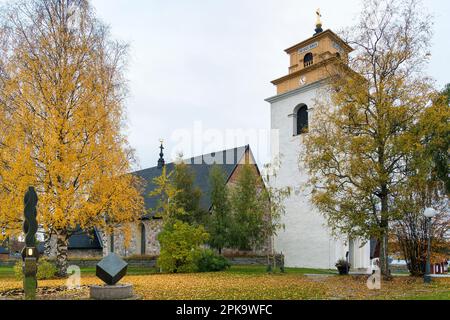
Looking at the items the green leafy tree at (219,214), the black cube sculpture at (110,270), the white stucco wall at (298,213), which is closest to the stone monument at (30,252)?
the black cube sculpture at (110,270)

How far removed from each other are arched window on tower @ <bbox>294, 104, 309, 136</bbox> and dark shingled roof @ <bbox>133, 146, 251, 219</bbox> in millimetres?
7043

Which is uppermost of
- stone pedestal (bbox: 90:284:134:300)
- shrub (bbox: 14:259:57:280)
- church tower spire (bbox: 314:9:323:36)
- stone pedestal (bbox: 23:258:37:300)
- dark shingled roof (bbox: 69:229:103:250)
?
church tower spire (bbox: 314:9:323:36)

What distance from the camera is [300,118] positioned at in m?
28.1

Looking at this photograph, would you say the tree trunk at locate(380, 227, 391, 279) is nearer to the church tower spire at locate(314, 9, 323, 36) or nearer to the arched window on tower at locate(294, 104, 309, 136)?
the arched window on tower at locate(294, 104, 309, 136)

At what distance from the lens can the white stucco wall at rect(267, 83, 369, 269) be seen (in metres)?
25.1

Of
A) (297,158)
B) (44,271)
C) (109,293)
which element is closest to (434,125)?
(297,158)

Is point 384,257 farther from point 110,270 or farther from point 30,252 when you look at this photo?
point 30,252

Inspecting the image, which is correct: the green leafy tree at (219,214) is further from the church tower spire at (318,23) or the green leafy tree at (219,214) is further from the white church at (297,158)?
the church tower spire at (318,23)

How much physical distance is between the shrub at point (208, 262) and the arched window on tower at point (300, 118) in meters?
11.0

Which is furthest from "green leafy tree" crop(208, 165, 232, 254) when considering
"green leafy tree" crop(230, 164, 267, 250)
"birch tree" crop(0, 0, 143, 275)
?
"birch tree" crop(0, 0, 143, 275)

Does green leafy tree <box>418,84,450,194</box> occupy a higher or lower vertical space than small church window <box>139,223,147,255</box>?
higher

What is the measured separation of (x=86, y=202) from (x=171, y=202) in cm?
931
